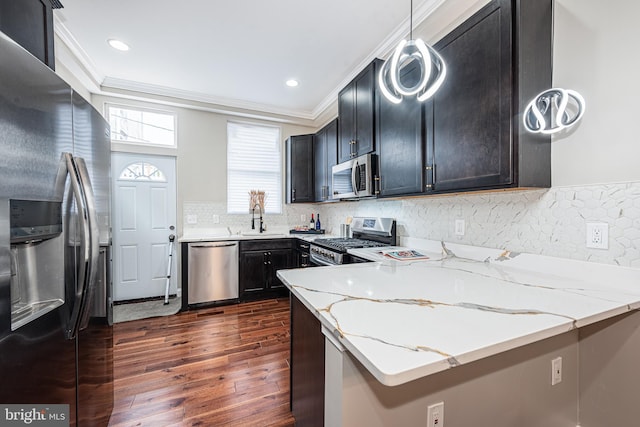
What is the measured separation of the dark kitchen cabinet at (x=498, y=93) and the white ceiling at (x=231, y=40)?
2.39 feet

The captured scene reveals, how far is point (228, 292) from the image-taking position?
3424 millimetres

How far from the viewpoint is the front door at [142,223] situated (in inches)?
137

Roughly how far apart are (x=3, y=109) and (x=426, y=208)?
8.21ft

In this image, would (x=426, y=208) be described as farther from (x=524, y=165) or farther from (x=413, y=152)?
(x=524, y=165)

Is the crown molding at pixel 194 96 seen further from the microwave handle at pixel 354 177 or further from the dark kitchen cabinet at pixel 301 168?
the microwave handle at pixel 354 177

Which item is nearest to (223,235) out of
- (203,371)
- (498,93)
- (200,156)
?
(200,156)

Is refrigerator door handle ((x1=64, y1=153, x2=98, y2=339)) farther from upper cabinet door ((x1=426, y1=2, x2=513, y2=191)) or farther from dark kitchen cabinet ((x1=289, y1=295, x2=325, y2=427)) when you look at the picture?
upper cabinet door ((x1=426, y1=2, x2=513, y2=191))

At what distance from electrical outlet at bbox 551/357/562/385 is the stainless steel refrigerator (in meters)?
2.07

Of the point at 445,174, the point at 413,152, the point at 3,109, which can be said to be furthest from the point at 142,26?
the point at 445,174

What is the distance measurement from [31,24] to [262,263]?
293 cm

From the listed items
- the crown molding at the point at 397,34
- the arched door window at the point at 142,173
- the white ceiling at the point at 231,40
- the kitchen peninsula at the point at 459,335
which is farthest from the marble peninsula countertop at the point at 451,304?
the arched door window at the point at 142,173

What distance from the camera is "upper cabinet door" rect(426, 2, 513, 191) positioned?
1.39 m

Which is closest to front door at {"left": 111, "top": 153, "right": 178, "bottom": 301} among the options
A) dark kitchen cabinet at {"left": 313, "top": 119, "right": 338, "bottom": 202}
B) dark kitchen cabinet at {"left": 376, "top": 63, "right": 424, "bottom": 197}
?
dark kitchen cabinet at {"left": 313, "top": 119, "right": 338, "bottom": 202}

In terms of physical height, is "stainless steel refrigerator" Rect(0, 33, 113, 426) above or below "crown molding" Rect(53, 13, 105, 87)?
below
